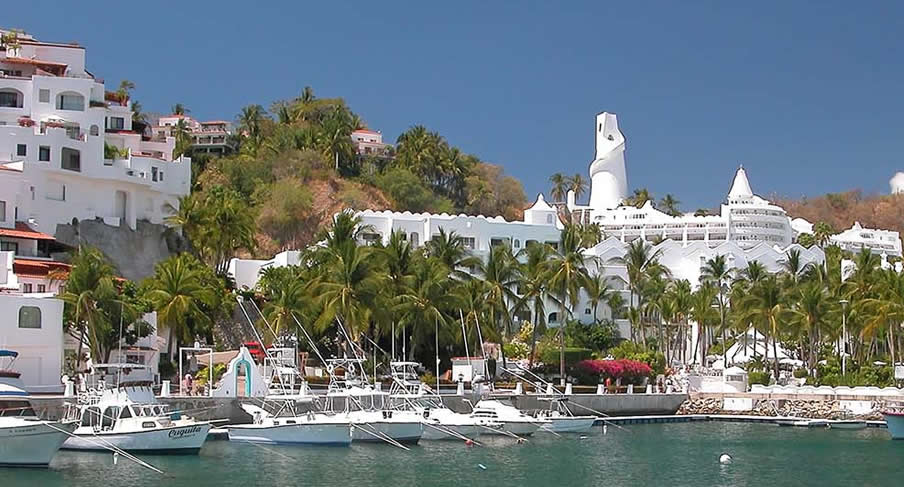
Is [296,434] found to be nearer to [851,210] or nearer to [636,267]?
[636,267]

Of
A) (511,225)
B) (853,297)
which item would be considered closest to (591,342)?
(511,225)

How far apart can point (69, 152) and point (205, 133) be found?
1794 inches

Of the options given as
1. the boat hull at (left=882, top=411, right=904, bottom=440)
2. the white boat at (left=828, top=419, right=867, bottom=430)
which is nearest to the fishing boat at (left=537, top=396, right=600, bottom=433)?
the white boat at (left=828, top=419, right=867, bottom=430)

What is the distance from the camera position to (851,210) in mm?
182250

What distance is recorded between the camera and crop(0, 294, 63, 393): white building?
57188 millimetres

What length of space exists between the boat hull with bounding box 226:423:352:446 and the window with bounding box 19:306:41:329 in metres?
11.5

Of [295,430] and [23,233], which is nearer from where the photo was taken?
[295,430]

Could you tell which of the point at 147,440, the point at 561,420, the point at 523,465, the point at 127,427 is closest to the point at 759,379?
the point at 561,420

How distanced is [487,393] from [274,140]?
2133 inches

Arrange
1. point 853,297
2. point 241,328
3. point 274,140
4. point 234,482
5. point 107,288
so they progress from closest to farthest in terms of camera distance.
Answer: point 234,482 → point 107,288 → point 241,328 → point 853,297 → point 274,140

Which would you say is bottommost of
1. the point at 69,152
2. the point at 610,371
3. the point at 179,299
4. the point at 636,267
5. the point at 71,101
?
the point at 610,371

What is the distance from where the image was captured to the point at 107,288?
62.0 m

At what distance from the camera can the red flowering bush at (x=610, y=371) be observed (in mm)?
78312

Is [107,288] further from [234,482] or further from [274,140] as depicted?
[274,140]
